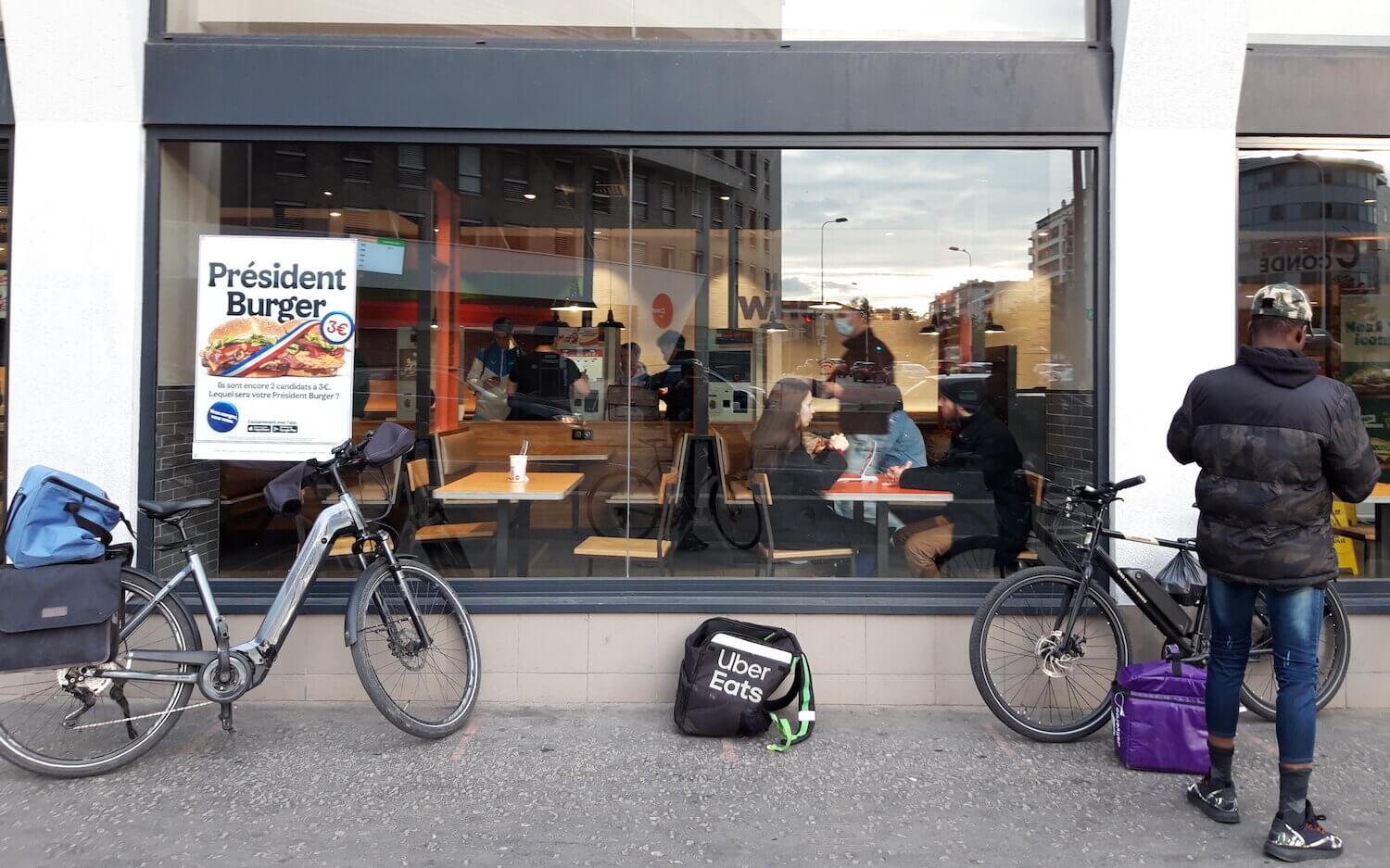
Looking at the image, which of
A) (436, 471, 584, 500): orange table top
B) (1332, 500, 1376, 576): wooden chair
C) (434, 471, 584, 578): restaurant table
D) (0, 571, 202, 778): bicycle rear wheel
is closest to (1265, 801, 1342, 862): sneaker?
(1332, 500, 1376, 576): wooden chair

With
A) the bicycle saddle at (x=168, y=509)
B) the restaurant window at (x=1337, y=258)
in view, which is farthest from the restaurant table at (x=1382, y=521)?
the bicycle saddle at (x=168, y=509)

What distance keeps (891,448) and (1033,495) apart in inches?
33.6

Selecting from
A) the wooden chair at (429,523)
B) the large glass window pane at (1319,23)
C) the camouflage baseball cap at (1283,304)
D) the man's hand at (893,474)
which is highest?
the large glass window pane at (1319,23)

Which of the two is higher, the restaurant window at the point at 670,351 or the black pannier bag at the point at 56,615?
the restaurant window at the point at 670,351

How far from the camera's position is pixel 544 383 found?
20.1 feet

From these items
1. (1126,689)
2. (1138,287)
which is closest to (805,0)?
(1138,287)

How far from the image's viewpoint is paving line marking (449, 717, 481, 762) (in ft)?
14.2

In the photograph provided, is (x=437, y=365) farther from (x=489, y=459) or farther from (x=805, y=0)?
(x=805, y=0)

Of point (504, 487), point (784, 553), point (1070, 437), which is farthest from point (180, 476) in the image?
point (1070, 437)

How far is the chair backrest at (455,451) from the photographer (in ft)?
18.9

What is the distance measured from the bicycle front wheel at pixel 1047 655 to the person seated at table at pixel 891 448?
1.26m

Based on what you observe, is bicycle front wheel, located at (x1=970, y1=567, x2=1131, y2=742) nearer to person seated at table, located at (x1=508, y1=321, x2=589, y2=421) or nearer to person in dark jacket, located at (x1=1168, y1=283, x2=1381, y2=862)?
person in dark jacket, located at (x1=1168, y1=283, x2=1381, y2=862)

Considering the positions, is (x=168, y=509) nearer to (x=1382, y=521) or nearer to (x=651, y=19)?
(x=651, y=19)

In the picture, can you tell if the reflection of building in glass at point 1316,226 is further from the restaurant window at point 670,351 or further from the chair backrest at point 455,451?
the chair backrest at point 455,451
